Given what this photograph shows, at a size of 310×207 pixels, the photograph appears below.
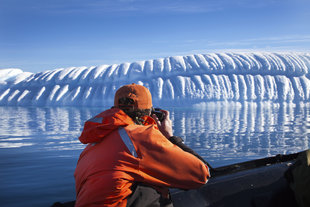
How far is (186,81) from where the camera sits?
2548cm

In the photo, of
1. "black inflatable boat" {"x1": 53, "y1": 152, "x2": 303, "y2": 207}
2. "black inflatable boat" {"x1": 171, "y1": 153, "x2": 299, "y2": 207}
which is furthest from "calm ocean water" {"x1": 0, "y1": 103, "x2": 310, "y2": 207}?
"black inflatable boat" {"x1": 171, "y1": 153, "x2": 299, "y2": 207}

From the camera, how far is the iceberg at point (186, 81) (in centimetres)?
2430

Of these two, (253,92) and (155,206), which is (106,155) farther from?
(253,92)

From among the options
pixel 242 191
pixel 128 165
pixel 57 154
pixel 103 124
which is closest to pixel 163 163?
pixel 128 165

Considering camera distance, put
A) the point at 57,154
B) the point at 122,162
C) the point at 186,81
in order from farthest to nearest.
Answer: the point at 186,81
the point at 57,154
the point at 122,162

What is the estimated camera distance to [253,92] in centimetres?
2455

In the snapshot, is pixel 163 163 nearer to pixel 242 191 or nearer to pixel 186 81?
pixel 242 191

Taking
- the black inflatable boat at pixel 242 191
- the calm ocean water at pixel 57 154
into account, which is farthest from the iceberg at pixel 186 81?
the black inflatable boat at pixel 242 191

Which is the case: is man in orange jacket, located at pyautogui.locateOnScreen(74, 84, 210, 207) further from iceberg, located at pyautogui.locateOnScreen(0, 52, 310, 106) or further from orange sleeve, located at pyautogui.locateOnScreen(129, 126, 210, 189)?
iceberg, located at pyautogui.locateOnScreen(0, 52, 310, 106)


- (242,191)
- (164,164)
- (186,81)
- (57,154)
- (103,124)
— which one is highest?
(103,124)

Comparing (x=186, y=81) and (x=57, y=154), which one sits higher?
(x=57, y=154)

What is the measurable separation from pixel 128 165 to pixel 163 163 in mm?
173

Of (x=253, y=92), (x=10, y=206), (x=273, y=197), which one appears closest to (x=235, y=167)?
(x=273, y=197)

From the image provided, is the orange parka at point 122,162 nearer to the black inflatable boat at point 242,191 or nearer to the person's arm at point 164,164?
the person's arm at point 164,164
